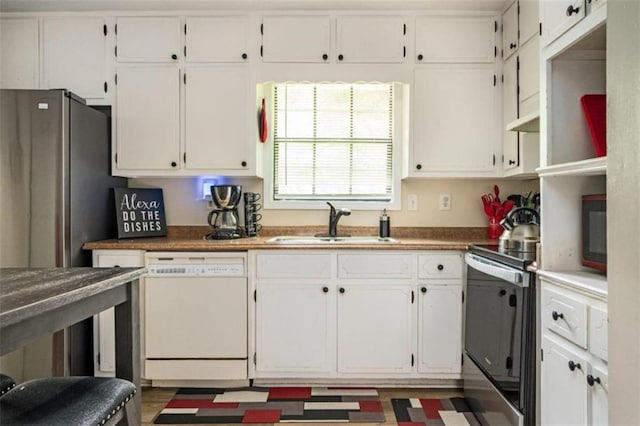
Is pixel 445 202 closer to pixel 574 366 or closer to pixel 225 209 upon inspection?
pixel 225 209

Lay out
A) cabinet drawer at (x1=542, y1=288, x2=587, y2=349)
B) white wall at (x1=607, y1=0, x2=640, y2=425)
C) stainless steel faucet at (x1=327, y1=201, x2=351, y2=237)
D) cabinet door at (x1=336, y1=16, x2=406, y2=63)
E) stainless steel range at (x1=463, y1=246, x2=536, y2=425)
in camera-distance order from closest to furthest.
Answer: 1. white wall at (x1=607, y1=0, x2=640, y2=425)
2. cabinet drawer at (x1=542, y1=288, x2=587, y2=349)
3. stainless steel range at (x1=463, y1=246, x2=536, y2=425)
4. cabinet door at (x1=336, y1=16, x2=406, y2=63)
5. stainless steel faucet at (x1=327, y1=201, x2=351, y2=237)

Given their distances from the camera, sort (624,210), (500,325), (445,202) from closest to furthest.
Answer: (624,210) < (500,325) < (445,202)

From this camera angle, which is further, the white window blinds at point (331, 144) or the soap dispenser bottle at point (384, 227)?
the white window blinds at point (331, 144)

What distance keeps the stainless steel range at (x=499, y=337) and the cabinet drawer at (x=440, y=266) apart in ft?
0.31

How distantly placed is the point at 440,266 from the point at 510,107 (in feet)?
3.66

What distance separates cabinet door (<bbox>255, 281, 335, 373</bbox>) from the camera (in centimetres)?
247

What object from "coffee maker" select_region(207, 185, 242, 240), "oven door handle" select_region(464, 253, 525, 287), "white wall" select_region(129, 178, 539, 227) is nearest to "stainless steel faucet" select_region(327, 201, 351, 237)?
"white wall" select_region(129, 178, 539, 227)

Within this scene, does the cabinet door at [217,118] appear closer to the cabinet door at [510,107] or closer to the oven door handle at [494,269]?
the oven door handle at [494,269]

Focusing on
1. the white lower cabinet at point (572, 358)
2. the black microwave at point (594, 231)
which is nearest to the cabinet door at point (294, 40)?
the black microwave at point (594, 231)

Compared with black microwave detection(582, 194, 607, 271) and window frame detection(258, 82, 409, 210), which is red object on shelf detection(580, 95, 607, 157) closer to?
black microwave detection(582, 194, 607, 271)

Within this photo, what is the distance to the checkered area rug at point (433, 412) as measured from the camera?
7.08ft

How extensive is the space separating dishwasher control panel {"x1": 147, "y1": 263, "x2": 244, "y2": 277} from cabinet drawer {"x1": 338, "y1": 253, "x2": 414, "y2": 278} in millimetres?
629

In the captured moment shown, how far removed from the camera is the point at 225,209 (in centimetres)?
279

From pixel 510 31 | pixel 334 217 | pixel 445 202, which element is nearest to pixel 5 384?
pixel 334 217
